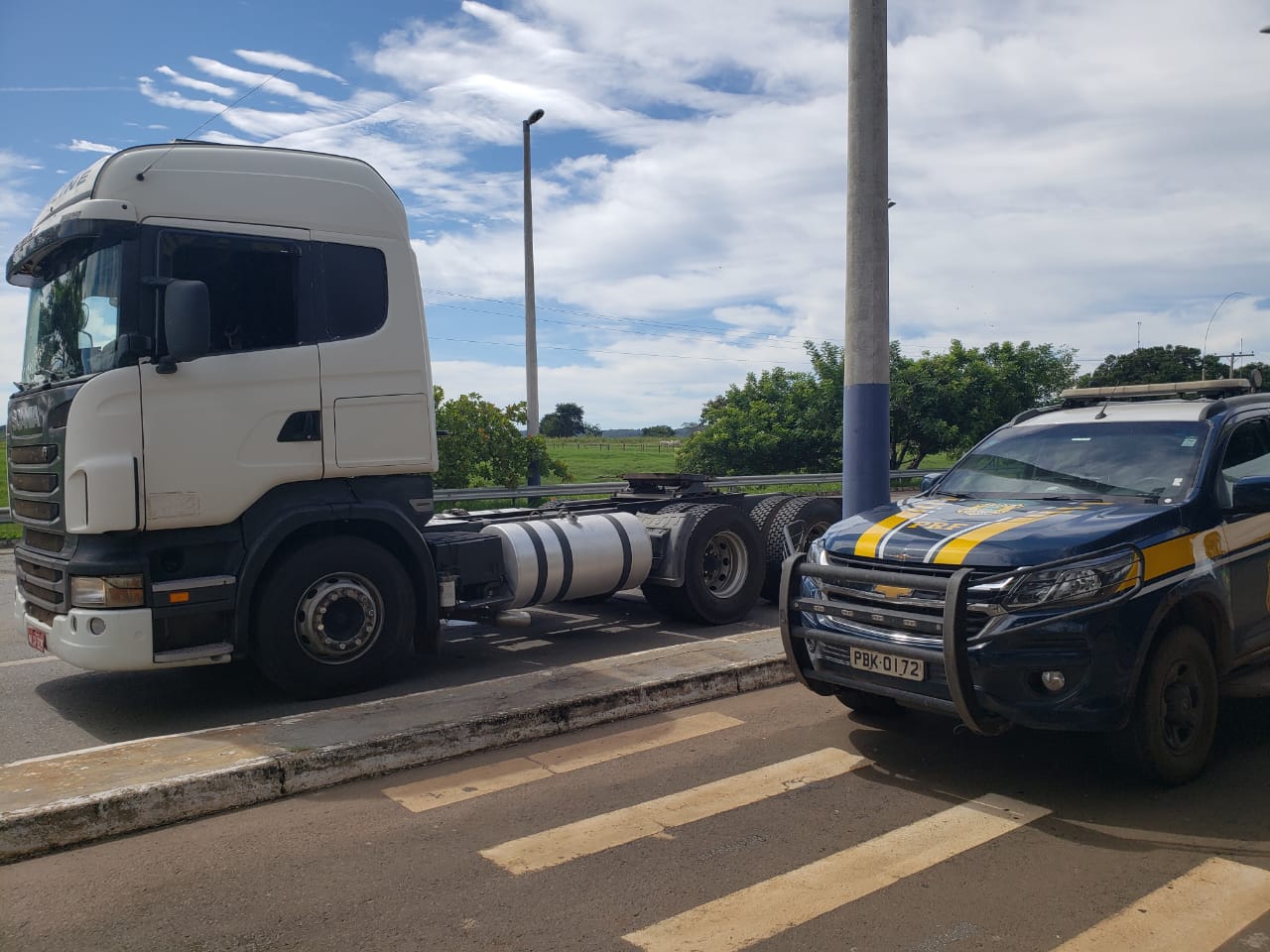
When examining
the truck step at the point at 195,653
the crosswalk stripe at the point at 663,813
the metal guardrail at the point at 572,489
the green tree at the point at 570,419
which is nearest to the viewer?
the crosswalk stripe at the point at 663,813

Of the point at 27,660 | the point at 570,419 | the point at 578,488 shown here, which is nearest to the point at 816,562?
the point at 27,660

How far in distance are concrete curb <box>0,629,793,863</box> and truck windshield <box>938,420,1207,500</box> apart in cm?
193

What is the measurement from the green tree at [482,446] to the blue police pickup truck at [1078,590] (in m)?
14.5

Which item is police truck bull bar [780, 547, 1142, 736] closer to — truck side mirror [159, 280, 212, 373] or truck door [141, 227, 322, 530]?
truck door [141, 227, 322, 530]

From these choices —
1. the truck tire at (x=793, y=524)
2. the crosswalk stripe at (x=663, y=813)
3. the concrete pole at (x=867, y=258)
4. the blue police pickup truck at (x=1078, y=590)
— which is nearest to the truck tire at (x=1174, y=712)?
the blue police pickup truck at (x=1078, y=590)

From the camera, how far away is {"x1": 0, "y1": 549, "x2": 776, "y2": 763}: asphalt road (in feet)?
20.3

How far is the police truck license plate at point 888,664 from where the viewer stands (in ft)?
15.9

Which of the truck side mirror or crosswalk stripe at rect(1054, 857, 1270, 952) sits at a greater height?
the truck side mirror

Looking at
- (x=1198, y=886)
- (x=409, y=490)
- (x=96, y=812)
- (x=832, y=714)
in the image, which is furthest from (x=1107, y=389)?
(x=96, y=812)

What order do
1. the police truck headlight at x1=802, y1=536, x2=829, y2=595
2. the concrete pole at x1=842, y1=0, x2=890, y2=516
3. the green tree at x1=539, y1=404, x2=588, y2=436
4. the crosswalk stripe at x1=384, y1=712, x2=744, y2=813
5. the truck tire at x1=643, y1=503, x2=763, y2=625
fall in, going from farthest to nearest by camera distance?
the green tree at x1=539, y1=404, x2=588, y2=436
the truck tire at x1=643, y1=503, x2=763, y2=625
the concrete pole at x1=842, y1=0, x2=890, y2=516
the police truck headlight at x1=802, y1=536, x2=829, y2=595
the crosswalk stripe at x1=384, y1=712, x2=744, y2=813

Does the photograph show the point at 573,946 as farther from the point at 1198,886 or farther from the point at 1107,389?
the point at 1107,389

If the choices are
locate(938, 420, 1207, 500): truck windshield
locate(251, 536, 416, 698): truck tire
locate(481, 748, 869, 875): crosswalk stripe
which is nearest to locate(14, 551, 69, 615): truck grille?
locate(251, 536, 416, 698): truck tire

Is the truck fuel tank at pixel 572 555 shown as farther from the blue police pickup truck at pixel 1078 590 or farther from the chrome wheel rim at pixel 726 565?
the blue police pickup truck at pixel 1078 590

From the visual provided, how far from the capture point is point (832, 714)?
6352 millimetres
